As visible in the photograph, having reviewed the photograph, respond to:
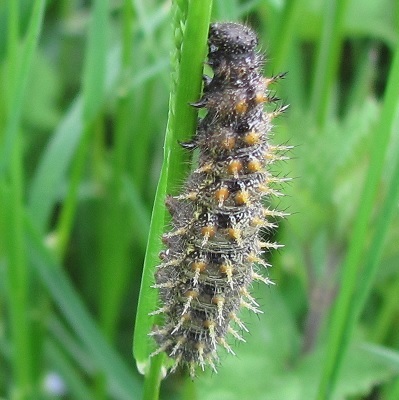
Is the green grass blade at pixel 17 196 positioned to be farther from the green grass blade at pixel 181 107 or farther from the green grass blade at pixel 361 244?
the green grass blade at pixel 361 244

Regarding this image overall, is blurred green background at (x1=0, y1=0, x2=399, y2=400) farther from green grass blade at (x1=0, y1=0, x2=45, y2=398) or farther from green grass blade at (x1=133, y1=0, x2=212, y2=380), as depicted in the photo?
green grass blade at (x1=133, y1=0, x2=212, y2=380)

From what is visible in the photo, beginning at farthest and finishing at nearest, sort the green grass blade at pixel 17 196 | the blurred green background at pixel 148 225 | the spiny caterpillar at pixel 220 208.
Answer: the blurred green background at pixel 148 225
the green grass blade at pixel 17 196
the spiny caterpillar at pixel 220 208

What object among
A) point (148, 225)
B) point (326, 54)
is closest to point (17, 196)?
point (148, 225)

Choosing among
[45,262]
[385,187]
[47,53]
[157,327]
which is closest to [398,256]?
[385,187]

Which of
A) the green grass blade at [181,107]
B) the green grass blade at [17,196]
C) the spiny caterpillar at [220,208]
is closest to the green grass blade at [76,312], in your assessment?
the green grass blade at [17,196]

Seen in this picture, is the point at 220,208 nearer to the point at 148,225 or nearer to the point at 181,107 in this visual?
the point at 181,107

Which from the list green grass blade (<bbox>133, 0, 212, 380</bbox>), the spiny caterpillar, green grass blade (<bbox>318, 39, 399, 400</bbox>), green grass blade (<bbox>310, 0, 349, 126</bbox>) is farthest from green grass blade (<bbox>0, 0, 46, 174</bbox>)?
green grass blade (<bbox>310, 0, 349, 126</bbox>)

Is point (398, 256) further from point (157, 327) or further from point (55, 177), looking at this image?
point (55, 177)
